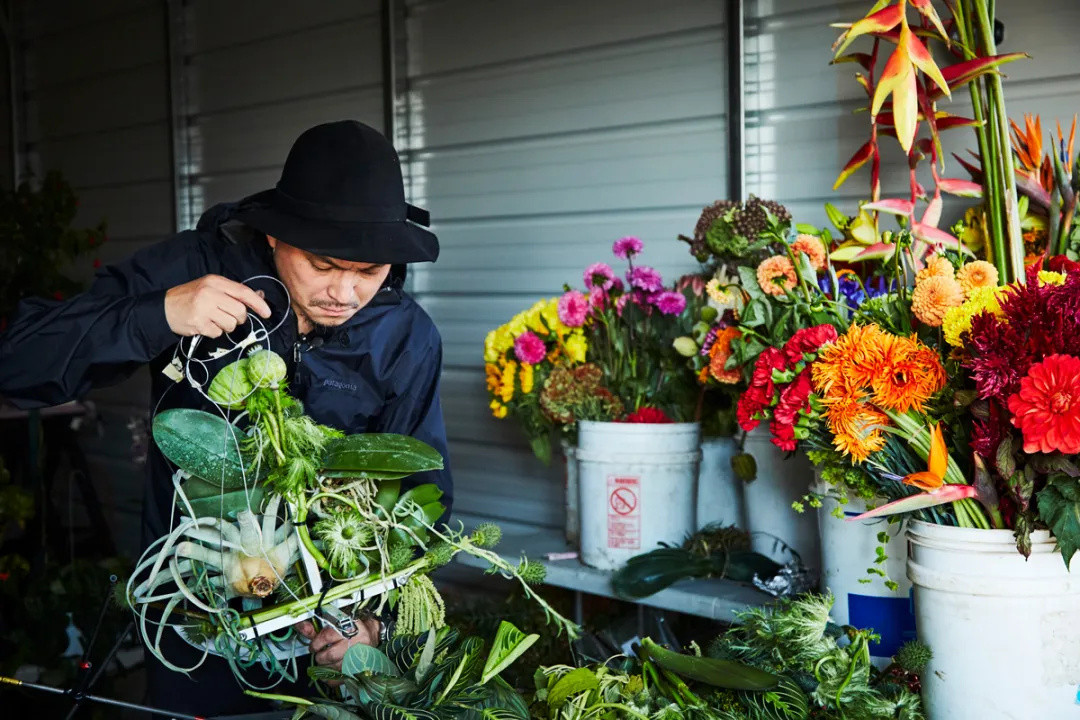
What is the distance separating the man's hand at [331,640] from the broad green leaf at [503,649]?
0.49ft

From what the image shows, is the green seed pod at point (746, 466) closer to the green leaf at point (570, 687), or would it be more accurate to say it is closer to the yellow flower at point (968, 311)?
the yellow flower at point (968, 311)

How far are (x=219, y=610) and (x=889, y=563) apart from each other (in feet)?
3.49

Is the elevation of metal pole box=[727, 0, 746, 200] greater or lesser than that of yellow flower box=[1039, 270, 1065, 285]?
greater

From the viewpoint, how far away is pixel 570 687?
52.8 inches

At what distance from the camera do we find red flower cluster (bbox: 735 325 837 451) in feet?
4.99

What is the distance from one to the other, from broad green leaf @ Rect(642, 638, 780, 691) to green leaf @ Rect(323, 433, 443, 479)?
421mm

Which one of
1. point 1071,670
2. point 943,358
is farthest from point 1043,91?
point 1071,670

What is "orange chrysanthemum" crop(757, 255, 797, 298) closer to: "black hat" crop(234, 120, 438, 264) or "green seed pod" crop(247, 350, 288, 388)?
"black hat" crop(234, 120, 438, 264)

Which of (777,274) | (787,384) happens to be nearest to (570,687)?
(787,384)

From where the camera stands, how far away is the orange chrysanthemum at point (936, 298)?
145cm

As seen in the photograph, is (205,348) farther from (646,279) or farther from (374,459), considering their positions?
(646,279)

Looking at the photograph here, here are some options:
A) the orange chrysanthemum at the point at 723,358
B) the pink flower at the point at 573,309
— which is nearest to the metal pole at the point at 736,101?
the pink flower at the point at 573,309

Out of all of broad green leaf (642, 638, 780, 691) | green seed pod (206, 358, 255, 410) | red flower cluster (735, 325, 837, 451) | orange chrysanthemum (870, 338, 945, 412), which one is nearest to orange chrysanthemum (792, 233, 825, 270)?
red flower cluster (735, 325, 837, 451)

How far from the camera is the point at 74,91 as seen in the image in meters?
4.65
